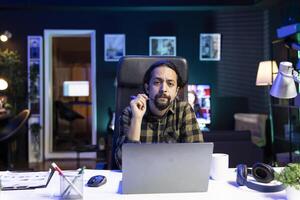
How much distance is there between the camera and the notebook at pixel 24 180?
5.06 feet

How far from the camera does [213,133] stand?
3.50m

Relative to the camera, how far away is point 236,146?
11.3ft

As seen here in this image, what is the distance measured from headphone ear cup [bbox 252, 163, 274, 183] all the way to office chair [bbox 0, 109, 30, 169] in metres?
4.00

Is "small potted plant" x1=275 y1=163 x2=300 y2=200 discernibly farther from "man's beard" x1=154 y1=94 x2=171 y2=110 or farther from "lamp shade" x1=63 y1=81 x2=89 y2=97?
"lamp shade" x1=63 y1=81 x2=89 y2=97

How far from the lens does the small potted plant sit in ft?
4.33

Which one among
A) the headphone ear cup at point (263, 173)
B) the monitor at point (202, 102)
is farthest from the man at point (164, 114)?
the monitor at point (202, 102)

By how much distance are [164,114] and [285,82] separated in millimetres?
722

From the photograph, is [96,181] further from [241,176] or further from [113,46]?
[113,46]

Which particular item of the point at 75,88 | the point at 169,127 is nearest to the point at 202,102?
the point at 75,88

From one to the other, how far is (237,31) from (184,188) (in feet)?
17.8

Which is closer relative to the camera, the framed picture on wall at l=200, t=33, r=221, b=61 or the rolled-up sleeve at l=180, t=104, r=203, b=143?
the rolled-up sleeve at l=180, t=104, r=203, b=143

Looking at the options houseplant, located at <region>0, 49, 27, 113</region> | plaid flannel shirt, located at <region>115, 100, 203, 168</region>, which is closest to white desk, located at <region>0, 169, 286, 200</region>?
plaid flannel shirt, located at <region>115, 100, 203, 168</region>

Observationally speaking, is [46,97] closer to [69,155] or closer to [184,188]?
[69,155]

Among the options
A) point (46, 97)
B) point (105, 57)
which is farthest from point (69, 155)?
point (105, 57)
